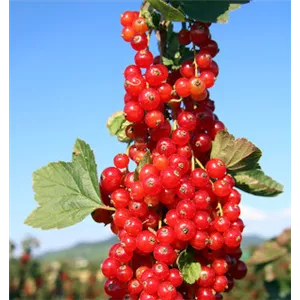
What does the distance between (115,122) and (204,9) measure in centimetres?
40

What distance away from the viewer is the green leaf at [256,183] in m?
1.31

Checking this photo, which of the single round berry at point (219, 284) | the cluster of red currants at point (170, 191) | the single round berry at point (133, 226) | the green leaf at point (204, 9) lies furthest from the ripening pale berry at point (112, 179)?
the green leaf at point (204, 9)

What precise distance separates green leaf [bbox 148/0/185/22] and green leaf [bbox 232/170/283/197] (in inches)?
17.8

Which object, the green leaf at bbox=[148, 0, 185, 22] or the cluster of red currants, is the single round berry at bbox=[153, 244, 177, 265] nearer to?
the cluster of red currants

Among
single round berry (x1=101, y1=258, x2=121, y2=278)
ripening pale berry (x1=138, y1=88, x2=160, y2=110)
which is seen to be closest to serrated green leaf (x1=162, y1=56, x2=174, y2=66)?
ripening pale berry (x1=138, y1=88, x2=160, y2=110)

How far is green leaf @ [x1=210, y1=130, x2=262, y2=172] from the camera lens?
1239 millimetres

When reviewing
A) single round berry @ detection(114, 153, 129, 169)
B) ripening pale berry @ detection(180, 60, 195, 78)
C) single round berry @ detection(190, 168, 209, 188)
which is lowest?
single round berry @ detection(190, 168, 209, 188)

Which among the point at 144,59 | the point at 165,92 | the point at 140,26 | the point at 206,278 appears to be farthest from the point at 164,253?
the point at 140,26

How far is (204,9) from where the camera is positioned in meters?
1.27

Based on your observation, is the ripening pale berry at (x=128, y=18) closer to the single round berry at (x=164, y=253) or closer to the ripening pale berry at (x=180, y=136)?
the ripening pale berry at (x=180, y=136)

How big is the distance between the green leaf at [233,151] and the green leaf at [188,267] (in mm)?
270

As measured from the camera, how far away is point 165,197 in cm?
114
